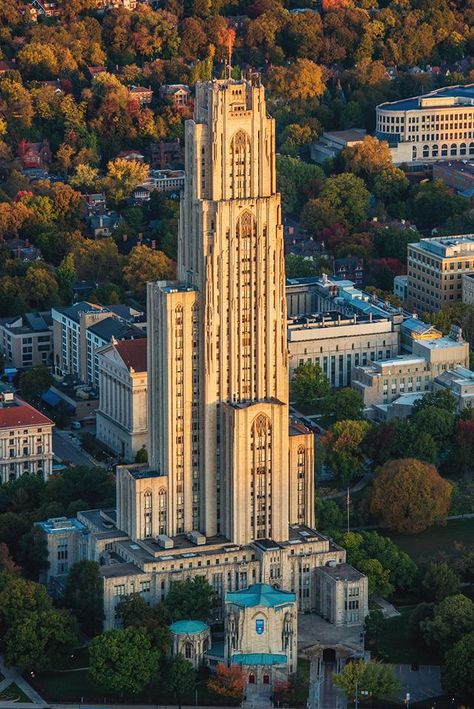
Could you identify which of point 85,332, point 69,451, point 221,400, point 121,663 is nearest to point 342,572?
point 221,400

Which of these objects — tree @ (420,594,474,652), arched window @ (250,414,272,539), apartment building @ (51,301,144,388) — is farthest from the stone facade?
apartment building @ (51,301,144,388)

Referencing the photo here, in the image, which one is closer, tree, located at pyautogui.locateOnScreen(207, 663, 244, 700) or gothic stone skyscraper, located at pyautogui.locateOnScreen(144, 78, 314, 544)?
tree, located at pyautogui.locateOnScreen(207, 663, 244, 700)

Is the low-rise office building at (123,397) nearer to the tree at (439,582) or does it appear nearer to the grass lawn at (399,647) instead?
the tree at (439,582)

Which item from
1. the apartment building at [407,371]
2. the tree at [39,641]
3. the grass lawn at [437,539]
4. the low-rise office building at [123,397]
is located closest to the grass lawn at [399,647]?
the grass lawn at [437,539]

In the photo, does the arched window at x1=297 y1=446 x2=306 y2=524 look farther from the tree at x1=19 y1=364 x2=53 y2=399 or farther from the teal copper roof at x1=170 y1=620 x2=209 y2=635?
the tree at x1=19 y1=364 x2=53 y2=399

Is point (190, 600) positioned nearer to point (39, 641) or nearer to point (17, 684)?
point (39, 641)

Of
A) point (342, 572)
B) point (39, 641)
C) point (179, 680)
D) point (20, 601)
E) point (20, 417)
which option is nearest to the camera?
point (179, 680)
